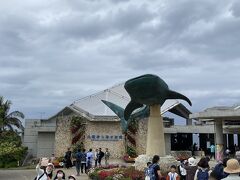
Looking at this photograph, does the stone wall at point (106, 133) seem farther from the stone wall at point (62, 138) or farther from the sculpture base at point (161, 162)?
the sculpture base at point (161, 162)

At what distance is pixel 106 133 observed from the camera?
30.3m

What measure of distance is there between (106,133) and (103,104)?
159 inches

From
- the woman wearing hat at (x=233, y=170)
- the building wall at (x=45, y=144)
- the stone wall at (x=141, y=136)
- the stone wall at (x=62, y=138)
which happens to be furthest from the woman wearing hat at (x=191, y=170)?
the building wall at (x=45, y=144)

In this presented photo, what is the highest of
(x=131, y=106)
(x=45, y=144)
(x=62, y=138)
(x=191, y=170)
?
(x=131, y=106)

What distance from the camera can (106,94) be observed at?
35.3 meters

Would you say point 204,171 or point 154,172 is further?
point 154,172

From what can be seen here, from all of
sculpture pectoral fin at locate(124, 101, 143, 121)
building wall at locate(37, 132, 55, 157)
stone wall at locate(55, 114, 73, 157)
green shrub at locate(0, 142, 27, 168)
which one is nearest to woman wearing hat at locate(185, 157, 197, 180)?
sculpture pectoral fin at locate(124, 101, 143, 121)

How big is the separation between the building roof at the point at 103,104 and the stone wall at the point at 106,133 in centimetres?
58

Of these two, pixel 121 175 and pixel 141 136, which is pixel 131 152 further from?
pixel 121 175

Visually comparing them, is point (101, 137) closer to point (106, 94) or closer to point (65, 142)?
point (65, 142)

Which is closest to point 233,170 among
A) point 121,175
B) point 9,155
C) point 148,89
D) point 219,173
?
point 219,173

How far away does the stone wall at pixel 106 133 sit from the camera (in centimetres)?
2988

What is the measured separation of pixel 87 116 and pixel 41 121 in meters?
6.25

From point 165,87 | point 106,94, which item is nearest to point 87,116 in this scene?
point 106,94
